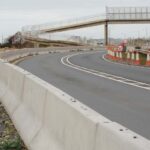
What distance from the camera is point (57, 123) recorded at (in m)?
7.15

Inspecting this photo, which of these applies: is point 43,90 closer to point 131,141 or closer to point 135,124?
point 135,124

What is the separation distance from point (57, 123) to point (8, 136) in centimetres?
299

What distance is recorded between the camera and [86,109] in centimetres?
626

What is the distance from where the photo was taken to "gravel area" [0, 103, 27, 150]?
8.82 meters

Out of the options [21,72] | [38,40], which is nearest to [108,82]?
[21,72]

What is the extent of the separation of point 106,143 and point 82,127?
0.89m

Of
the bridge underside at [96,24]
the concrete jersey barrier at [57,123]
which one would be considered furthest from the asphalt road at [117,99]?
the bridge underside at [96,24]

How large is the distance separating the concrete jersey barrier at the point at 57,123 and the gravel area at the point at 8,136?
0.15 m

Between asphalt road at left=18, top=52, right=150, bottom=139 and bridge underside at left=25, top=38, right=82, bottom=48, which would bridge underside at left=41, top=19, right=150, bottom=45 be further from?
asphalt road at left=18, top=52, right=150, bottom=139

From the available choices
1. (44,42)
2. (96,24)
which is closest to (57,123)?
(44,42)

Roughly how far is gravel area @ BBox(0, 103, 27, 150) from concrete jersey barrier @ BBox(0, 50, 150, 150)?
0.48 feet

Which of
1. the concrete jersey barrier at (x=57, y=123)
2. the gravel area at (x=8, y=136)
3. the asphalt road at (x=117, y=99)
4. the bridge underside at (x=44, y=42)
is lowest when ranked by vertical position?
the bridge underside at (x=44, y=42)

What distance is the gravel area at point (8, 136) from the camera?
8.82 metres

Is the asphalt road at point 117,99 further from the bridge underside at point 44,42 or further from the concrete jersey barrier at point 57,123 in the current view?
the bridge underside at point 44,42
